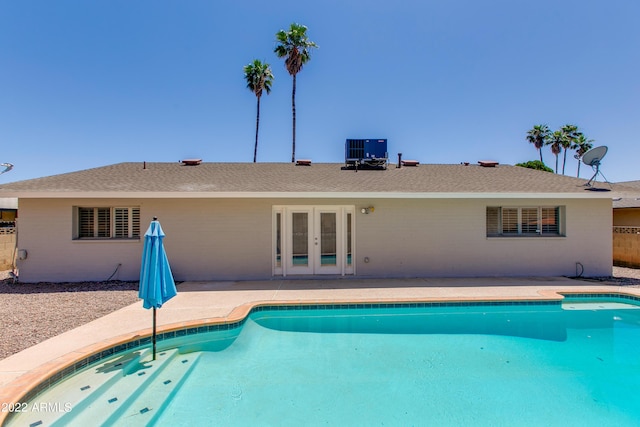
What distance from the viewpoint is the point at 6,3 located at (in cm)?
1039

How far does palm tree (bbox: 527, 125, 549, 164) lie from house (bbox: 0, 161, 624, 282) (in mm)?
38457

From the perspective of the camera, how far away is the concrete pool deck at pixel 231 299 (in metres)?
4.21

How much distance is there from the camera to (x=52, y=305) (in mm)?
7137

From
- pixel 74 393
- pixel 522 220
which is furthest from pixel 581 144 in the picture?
pixel 74 393

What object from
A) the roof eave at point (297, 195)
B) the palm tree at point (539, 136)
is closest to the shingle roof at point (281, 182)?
the roof eave at point (297, 195)

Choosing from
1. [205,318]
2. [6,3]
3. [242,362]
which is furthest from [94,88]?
[242,362]

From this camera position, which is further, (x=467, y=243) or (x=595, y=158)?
(x=595, y=158)

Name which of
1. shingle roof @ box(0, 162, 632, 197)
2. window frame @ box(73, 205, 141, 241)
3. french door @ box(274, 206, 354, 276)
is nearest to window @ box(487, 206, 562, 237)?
shingle roof @ box(0, 162, 632, 197)

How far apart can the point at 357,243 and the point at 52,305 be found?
8106 millimetres

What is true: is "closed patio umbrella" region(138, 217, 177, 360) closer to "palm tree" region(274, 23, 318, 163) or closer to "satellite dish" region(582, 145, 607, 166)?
"satellite dish" region(582, 145, 607, 166)

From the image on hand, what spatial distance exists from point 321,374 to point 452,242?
7.41m

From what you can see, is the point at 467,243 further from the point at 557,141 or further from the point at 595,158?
the point at 557,141

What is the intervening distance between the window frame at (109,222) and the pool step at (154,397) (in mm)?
6585

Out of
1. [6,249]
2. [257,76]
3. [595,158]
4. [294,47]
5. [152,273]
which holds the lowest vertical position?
[6,249]
